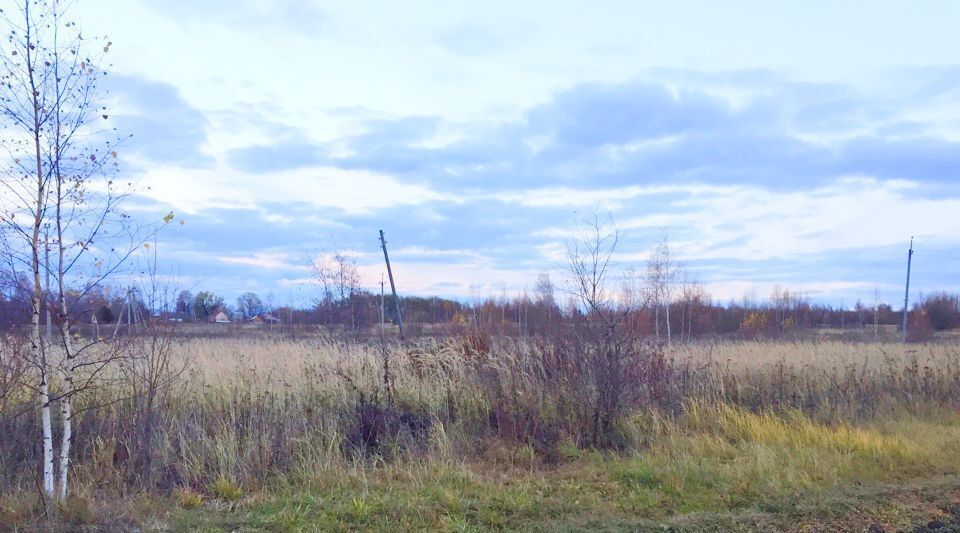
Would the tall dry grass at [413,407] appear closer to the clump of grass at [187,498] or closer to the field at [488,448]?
the field at [488,448]

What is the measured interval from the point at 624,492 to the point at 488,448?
2.30 meters

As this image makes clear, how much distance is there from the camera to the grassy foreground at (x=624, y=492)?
6.33m

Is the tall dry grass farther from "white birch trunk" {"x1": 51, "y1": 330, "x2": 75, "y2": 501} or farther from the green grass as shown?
"white birch trunk" {"x1": 51, "y1": 330, "x2": 75, "y2": 501}

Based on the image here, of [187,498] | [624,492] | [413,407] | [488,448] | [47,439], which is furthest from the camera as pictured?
[413,407]

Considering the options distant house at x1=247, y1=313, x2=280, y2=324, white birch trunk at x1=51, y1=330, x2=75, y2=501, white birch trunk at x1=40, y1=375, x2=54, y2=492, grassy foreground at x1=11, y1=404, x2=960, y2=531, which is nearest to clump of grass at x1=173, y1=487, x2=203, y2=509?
grassy foreground at x1=11, y1=404, x2=960, y2=531

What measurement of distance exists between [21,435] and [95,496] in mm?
1741

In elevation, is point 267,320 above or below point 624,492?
above

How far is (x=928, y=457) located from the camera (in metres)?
8.93

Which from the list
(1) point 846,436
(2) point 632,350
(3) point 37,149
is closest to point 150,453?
(3) point 37,149

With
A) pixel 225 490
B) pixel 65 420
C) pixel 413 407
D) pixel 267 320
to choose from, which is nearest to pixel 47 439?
pixel 65 420

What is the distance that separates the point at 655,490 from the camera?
292 inches

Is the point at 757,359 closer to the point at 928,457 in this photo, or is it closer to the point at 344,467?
the point at 928,457

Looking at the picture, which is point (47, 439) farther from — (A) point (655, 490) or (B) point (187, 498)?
(A) point (655, 490)

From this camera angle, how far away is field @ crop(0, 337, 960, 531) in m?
6.55
